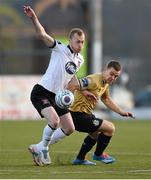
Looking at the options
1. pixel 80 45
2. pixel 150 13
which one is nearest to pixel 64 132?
pixel 80 45

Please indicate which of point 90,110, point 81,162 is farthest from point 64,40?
point 81,162

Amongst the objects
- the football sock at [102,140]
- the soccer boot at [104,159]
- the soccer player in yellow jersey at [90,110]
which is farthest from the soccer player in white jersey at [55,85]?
the soccer boot at [104,159]

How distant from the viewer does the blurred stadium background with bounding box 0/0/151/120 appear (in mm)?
35000

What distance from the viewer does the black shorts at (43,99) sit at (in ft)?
46.5

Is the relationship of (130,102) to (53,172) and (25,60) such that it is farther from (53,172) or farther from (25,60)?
(53,172)

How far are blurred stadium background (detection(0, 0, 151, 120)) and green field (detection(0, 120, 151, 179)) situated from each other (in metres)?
9.95

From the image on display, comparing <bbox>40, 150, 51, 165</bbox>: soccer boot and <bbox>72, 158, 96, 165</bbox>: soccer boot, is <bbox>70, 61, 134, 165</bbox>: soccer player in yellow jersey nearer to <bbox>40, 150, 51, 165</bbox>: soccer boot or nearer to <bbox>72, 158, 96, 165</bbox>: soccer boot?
<bbox>72, 158, 96, 165</bbox>: soccer boot

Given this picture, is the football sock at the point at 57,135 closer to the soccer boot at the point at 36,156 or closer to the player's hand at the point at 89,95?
the soccer boot at the point at 36,156

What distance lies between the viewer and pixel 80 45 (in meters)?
14.2

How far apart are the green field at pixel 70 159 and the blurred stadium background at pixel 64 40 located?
392 inches

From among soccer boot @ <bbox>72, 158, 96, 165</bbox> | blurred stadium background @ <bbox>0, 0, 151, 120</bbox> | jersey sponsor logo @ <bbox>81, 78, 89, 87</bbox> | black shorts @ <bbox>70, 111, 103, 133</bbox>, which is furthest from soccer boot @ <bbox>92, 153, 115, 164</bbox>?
blurred stadium background @ <bbox>0, 0, 151, 120</bbox>

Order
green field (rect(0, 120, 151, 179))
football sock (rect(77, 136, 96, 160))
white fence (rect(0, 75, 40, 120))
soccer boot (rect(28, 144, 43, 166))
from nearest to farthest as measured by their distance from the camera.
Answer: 1. green field (rect(0, 120, 151, 179))
2. soccer boot (rect(28, 144, 43, 166))
3. football sock (rect(77, 136, 96, 160))
4. white fence (rect(0, 75, 40, 120))

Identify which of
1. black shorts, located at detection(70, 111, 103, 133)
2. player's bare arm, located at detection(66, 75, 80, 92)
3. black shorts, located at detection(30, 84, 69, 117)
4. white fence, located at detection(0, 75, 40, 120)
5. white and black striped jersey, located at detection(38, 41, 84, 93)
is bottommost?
white fence, located at detection(0, 75, 40, 120)

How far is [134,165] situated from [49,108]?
5.60ft
